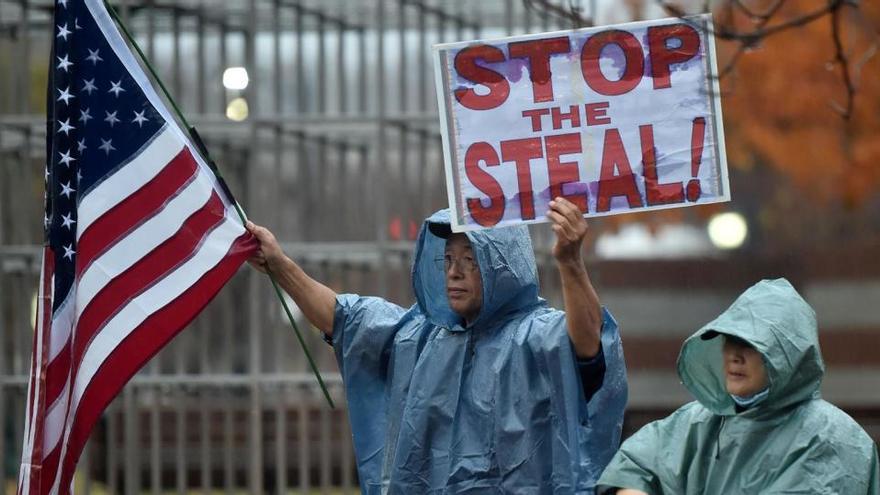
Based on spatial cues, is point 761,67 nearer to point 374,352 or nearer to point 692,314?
point 692,314

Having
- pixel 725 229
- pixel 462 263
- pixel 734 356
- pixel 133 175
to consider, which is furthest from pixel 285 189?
pixel 734 356

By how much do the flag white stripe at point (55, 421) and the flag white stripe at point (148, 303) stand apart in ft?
0.09

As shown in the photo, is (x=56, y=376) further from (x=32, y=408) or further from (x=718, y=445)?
(x=718, y=445)

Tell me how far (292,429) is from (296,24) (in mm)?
1910

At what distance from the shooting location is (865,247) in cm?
1016

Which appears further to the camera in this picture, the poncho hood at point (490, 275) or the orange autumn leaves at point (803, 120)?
the orange autumn leaves at point (803, 120)

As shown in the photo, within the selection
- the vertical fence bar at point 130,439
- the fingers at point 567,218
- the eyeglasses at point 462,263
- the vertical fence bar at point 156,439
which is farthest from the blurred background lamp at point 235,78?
the fingers at point 567,218

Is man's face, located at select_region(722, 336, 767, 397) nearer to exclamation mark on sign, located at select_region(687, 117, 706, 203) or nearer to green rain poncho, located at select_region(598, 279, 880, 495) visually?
green rain poncho, located at select_region(598, 279, 880, 495)

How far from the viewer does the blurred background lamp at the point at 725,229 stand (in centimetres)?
1020

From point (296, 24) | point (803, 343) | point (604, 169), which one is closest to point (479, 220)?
point (604, 169)

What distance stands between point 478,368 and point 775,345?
42.3 inches

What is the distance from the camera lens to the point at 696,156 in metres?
6.42

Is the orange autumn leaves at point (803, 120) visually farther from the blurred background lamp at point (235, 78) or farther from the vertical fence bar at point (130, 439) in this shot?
the vertical fence bar at point (130, 439)

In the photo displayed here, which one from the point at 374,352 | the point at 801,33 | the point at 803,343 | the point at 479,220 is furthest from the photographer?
the point at 801,33
